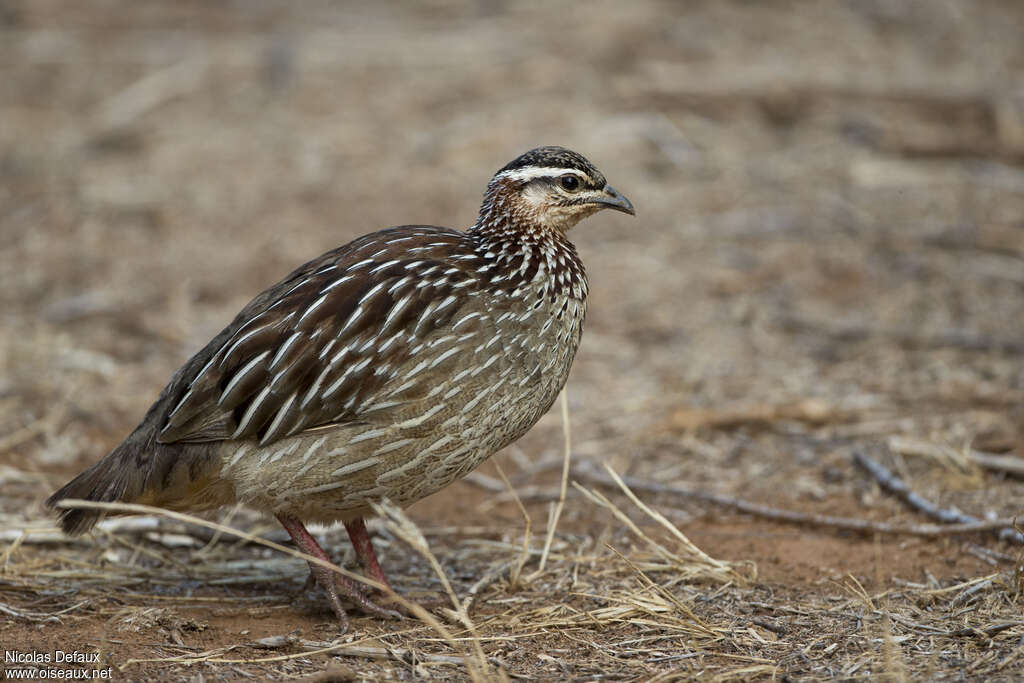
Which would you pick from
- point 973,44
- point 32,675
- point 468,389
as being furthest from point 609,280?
point 973,44

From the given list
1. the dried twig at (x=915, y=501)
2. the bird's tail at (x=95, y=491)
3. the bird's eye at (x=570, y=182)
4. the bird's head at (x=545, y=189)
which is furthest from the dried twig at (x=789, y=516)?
the bird's tail at (x=95, y=491)

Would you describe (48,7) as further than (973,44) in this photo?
Yes

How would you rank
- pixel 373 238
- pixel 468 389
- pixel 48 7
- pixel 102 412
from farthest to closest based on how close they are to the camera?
pixel 48 7 < pixel 102 412 < pixel 373 238 < pixel 468 389

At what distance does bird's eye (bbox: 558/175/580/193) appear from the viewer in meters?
5.45

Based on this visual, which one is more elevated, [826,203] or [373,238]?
[373,238]

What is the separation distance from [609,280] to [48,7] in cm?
1043

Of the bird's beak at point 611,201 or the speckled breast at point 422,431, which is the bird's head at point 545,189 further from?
the speckled breast at point 422,431

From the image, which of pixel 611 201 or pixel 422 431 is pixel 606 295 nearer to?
pixel 611 201

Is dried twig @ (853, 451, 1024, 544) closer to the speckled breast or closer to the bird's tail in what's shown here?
the speckled breast

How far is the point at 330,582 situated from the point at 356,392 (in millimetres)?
900

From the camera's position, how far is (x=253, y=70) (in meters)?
13.8

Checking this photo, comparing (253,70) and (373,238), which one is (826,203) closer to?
(373,238)

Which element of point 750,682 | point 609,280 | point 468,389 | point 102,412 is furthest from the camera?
point 609,280

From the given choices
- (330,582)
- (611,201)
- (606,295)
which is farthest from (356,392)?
(606,295)
